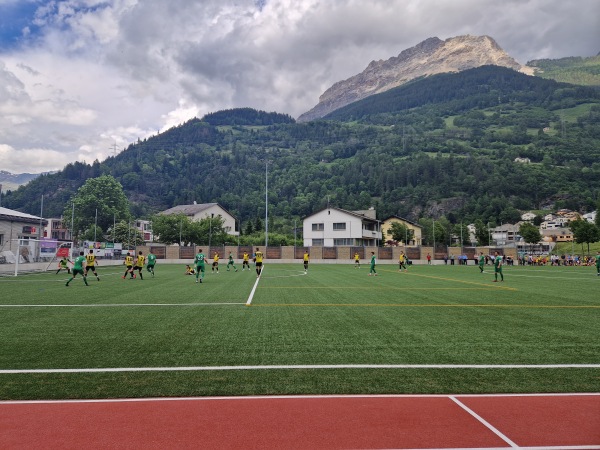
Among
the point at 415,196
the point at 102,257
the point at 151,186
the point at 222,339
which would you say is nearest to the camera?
the point at 222,339

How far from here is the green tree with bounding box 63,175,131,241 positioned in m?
91.2

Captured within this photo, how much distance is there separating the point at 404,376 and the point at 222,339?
4056 millimetres

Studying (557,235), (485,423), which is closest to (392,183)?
(557,235)

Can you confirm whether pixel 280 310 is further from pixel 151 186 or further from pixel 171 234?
pixel 151 186

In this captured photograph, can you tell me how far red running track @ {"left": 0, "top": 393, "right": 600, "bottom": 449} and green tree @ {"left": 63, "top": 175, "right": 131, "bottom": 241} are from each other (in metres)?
94.2

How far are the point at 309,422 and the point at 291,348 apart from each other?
3357mm

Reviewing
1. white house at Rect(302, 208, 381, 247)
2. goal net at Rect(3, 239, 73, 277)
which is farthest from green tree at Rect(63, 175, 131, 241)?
goal net at Rect(3, 239, 73, 277)

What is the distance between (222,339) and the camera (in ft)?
29.3

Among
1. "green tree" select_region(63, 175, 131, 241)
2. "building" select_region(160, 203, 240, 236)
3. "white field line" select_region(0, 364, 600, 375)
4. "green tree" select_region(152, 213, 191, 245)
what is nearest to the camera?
"white field line" select_region(0, 364, 600, 375)

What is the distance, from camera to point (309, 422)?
15.7 ft

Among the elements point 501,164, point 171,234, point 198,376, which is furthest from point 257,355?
point 501,164

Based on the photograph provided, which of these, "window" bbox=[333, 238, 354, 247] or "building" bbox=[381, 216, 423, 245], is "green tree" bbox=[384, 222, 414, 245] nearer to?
"building" bbox=[381, 216, 423, 245]

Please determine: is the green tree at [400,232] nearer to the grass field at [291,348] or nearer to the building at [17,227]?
the building at [17,227]

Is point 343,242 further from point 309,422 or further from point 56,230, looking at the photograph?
point 56,230
